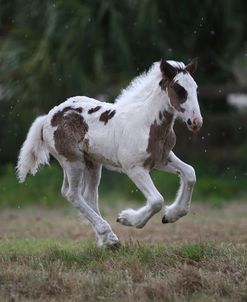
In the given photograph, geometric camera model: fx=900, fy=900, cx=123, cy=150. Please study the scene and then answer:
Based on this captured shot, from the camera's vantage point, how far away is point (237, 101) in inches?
762

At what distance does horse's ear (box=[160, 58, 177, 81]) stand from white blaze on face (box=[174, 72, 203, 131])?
0.05 m

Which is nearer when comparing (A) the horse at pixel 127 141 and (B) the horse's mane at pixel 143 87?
(A) the horse at pixel 127 141

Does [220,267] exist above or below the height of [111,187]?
above

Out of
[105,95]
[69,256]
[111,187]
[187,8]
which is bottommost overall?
[111,187]

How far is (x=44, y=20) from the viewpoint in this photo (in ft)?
53.3

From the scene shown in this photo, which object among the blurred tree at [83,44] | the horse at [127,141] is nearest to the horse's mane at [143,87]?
the horse at [127,141]

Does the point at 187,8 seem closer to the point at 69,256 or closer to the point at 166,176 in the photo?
the point at 166,176

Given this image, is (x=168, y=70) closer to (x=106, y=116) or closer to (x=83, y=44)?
(x=106, y=116)

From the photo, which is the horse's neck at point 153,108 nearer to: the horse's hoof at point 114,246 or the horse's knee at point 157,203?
the horse's knee at point 157,203

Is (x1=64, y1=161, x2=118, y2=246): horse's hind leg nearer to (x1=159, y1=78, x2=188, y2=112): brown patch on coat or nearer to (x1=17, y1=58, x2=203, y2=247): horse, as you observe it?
(x1=17, y1=58, x2=203, y2=247): horse

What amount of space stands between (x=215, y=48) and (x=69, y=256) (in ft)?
33.3

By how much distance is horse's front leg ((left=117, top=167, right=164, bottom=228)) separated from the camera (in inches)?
310

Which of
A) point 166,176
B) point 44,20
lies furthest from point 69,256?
point 44,20

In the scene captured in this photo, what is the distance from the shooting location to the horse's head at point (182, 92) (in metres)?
7.84
